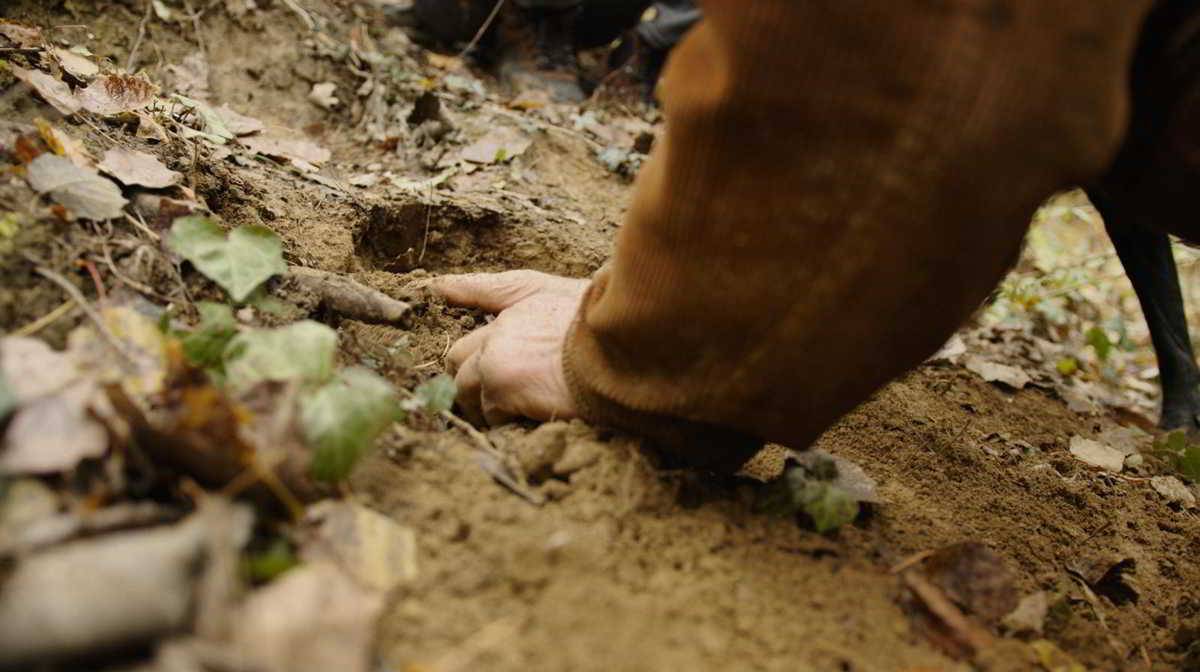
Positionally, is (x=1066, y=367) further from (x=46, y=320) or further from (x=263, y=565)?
(x=46, y=320)

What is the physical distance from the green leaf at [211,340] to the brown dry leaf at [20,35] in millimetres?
1155

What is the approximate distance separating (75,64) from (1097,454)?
9.64 ft

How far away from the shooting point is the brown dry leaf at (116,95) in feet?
5.90

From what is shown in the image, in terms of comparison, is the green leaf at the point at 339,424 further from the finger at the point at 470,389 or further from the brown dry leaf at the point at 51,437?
the finger at the point at 470,389

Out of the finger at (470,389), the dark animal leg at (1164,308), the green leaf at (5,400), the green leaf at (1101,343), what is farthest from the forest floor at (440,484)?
the green leaf at (1101,343)

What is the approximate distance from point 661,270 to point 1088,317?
138 inches

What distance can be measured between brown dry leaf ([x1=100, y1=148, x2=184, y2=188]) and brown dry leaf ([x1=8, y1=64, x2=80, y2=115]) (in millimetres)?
190

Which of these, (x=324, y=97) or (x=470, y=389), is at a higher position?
(x=324, y=97)

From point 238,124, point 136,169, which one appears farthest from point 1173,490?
point 238,124

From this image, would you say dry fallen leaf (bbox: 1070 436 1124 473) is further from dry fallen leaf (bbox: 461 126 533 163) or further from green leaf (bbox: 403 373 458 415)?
dry fallen leaf (bbox: 461 126 533 163)

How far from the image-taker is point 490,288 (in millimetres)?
2045

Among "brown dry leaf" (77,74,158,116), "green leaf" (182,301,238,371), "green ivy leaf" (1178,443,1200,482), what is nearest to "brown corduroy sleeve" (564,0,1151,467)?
"green leaf" (182,301,238,371)

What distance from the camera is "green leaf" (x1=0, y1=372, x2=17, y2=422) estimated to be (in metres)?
0.93

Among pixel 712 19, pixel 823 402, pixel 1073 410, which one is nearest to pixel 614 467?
pixel 823 402
